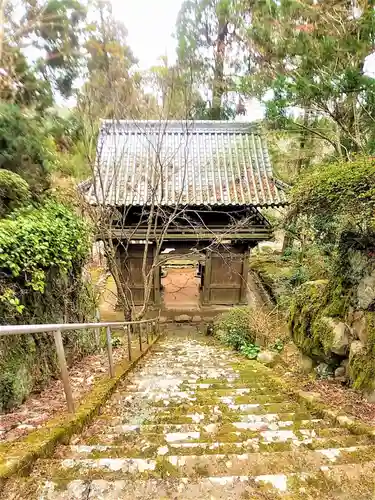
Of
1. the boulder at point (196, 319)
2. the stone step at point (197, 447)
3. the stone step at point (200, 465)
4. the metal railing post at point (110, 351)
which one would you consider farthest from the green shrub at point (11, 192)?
the boulder at point (196, 319)

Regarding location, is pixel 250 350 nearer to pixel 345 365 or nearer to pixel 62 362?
pixel 345 365

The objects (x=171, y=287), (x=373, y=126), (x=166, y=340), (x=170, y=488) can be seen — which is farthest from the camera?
(x=171, y=287)

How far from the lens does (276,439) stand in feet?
8.47

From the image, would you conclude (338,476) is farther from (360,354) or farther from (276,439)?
(360,354)

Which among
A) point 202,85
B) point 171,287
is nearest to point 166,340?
point 171,287

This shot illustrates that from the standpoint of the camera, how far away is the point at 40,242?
4.26 m

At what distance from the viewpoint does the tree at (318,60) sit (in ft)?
25.0

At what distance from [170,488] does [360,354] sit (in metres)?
2.63

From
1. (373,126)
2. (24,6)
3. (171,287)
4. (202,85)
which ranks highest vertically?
(202,85)

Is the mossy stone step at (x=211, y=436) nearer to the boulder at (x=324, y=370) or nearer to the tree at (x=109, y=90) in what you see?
the boulder at (x=324, y=370)

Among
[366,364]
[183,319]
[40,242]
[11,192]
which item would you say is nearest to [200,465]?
[366,364]

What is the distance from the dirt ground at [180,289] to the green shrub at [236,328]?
2354 mm

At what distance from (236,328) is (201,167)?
5.80 m

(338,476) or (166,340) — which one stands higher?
(338,476)
